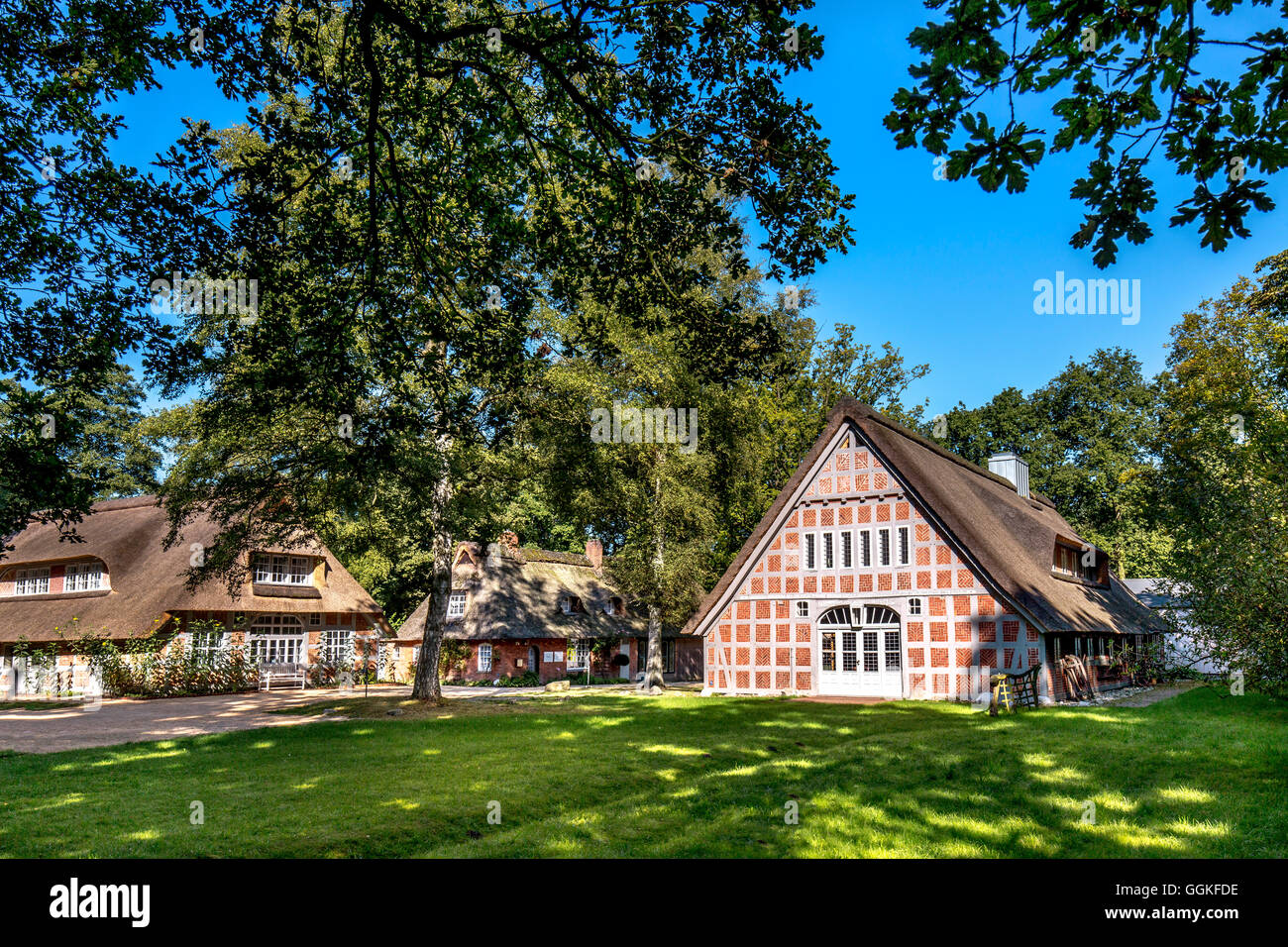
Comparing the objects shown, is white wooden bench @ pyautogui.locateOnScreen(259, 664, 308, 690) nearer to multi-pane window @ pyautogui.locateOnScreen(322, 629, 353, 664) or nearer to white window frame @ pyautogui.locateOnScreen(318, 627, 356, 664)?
white window frame @ pyautogui.locateOnScreen(318, 627, 356, 664)

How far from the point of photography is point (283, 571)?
38.8 meters

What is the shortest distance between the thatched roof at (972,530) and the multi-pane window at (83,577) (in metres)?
26.5

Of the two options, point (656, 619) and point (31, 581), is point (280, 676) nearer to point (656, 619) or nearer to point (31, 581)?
point (31, 581)

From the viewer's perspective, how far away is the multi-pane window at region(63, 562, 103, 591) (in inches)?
1419

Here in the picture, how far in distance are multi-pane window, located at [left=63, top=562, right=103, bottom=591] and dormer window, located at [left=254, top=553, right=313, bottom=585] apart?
6.49 metres

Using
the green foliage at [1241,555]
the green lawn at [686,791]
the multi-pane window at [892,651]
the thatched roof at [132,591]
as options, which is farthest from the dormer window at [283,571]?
the green foliage at [1241,555]

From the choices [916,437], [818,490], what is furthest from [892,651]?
[916,437]

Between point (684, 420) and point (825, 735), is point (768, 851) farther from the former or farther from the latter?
point (684, 420)

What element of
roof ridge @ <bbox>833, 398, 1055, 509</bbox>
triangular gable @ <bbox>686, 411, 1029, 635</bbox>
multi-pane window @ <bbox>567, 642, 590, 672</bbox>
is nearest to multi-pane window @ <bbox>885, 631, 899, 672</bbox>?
triangular gable @ <bbox>686, 411, 1029, 635</bbox>

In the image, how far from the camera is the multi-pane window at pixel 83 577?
118ft

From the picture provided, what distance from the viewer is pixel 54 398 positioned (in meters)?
8.35

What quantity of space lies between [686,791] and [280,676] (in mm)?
32266

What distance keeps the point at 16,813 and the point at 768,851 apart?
9.07 m

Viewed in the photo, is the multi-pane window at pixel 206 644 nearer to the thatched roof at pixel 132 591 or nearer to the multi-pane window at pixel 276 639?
the thatched roof at pixel 132 591
